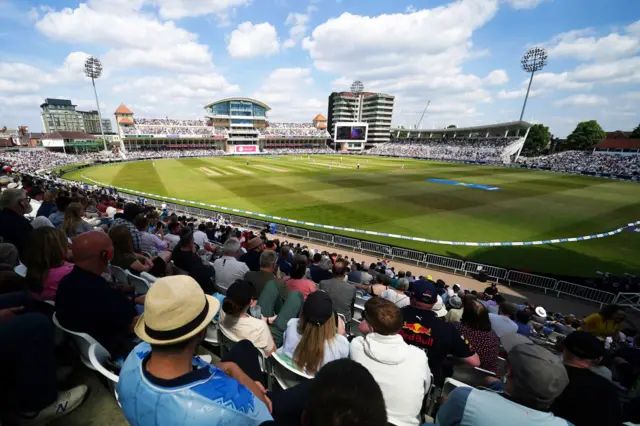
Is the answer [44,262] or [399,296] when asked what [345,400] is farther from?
[399,296]

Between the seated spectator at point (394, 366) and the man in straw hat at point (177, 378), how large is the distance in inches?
45.6

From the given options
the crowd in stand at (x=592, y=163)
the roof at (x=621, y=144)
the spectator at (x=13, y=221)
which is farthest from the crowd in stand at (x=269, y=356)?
the roof at (x=621, y=144)

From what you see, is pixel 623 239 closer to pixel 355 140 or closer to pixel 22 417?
pixel 22 417

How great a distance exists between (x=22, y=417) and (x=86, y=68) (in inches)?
3537

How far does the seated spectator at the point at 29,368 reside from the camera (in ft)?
6.88

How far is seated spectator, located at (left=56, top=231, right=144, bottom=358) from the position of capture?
2.68m

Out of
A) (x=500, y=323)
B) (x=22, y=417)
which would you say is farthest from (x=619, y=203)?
(x=22, y=417)

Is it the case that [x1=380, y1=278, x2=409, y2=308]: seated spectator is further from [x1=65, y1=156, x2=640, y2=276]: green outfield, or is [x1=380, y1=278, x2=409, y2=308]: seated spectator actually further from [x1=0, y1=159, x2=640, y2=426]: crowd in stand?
[x1=65, y1=156, x2=640, y2=276]: green outfield

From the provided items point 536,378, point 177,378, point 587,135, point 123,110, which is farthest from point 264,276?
point 587,135

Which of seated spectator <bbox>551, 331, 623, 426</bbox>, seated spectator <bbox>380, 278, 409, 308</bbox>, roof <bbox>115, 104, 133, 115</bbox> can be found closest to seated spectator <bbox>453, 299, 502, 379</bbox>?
seated spectator <bbox>551, 331, 623, 426</bbox>

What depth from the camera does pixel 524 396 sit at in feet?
6.30

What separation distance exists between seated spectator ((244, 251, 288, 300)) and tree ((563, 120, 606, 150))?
329 feet

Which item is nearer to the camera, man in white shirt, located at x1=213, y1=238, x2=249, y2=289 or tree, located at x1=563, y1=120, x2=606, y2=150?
man in white shirt, located at x1=213, y1=238, x2=249, y2=289

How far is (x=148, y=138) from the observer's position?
80812 mm
